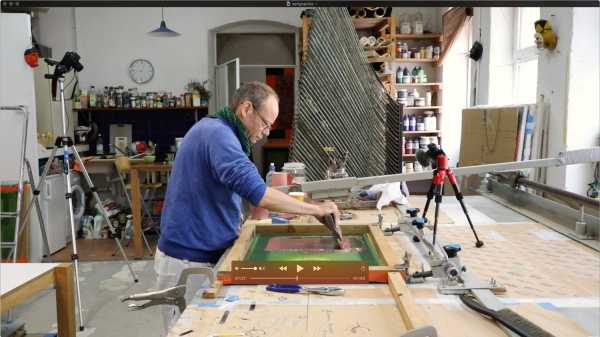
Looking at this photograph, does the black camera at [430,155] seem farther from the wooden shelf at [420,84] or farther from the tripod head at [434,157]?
the wooden shelf at [420,84]

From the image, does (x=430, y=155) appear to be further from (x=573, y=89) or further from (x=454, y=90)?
(x=454, y=90)

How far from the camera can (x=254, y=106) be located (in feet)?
6.28

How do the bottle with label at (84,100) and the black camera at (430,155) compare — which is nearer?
the black camera at (430,155)

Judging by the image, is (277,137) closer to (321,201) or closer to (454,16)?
(454,16)

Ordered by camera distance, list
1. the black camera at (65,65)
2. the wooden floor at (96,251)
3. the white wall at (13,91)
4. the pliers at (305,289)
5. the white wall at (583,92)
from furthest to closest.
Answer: the wooden floor at (96,251)
the white wall at (13,91)
the white wall at (583,92)
the black camera at (65,65)
the pliers at (305,289)

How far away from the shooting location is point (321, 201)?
6.26ft

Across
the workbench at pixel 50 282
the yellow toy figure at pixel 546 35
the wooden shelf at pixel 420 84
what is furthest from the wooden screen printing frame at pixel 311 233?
the wooden shelf at pixel 420 84

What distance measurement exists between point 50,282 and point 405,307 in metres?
1.48

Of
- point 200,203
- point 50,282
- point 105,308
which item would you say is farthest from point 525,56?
point 50,282

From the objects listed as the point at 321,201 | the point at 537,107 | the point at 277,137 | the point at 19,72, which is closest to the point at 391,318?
the point at 321,201

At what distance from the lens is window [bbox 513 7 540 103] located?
4.84 m

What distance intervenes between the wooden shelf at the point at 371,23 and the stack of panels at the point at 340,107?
7.63ft

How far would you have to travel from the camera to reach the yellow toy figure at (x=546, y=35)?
371 cm

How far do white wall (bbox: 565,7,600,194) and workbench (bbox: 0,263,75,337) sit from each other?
125 inches
